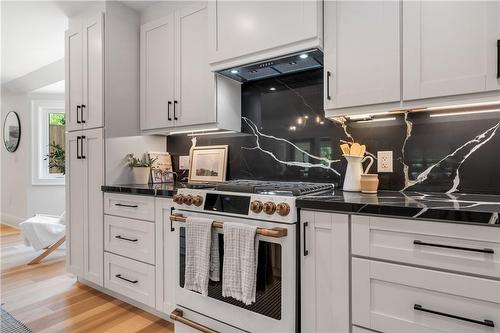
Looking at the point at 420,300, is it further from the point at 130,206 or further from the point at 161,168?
the point at 161,168

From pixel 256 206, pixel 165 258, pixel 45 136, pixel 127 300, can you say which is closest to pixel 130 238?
pixel 165 258

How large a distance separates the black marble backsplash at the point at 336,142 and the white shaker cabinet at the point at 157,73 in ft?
1.18

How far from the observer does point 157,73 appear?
8.21 feet

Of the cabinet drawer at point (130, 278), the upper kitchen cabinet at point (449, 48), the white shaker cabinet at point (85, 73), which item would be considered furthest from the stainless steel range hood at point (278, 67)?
the cabinet drawer at point (130, 278)

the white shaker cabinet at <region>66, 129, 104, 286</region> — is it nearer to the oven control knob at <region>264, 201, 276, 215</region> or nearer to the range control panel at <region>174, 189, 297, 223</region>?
the range control panel at <region>174, 189, 297, 223</region>

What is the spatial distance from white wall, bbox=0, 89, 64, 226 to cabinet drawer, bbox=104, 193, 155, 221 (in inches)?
140

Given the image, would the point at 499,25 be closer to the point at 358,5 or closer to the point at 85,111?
the point at 358,5

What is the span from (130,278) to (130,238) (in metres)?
0.30

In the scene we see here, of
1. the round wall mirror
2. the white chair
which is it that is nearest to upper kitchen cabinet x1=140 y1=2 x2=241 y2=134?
the white chair

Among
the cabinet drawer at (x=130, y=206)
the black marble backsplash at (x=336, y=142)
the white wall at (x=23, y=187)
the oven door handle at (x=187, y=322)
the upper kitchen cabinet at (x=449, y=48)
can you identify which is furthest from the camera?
the white wall at (x=23, y=187)

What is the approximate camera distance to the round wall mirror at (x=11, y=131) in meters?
5.26

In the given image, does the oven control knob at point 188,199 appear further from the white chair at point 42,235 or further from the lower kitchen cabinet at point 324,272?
the white chair at point 42,235

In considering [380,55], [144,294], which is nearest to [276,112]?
[380,55]

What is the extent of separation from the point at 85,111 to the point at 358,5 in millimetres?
2233
